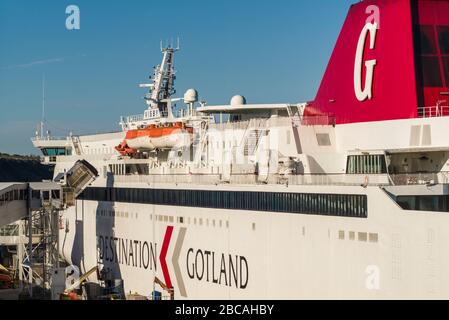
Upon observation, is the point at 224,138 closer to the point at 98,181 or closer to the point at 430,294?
the point at 98,181

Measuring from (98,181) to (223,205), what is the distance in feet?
53.2

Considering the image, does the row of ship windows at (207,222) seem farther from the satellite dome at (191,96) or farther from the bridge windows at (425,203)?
the satellite dome at (191,96)

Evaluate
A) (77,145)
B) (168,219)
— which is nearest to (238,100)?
(168,219)

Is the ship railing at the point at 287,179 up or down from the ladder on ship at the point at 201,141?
down

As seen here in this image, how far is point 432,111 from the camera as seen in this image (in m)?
30.3

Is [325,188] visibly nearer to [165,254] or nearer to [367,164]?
[367,164]

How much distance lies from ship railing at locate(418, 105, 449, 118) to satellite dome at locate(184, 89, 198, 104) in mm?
22842

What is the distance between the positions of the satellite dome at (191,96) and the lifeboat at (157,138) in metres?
2.57

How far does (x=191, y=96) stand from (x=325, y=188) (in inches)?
859

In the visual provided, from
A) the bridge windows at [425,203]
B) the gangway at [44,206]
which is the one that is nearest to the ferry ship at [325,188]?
the bridge windows at [425,203]

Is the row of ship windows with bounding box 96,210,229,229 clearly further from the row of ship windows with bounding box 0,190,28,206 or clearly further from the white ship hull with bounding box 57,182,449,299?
the row of ship windows with bounding box 0,190,28,206

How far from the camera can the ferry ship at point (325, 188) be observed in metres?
27.5

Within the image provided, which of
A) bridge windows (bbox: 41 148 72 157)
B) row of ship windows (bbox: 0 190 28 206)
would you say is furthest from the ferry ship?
bridge windows (bbox: 41 148 72 157)
